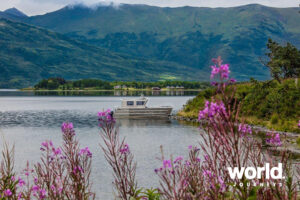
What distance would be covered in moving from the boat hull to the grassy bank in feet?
52.8

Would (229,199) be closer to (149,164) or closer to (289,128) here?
(149,164)

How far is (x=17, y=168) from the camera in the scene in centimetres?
2472

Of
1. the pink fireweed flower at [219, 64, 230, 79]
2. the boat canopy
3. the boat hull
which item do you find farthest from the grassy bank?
the pink fireweed flower at [219, 64, 230, 79]

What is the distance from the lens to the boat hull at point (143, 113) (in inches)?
2525

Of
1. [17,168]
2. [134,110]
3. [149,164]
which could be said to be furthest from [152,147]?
[134,110]

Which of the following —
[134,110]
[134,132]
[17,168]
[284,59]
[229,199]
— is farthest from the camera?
[134,110]

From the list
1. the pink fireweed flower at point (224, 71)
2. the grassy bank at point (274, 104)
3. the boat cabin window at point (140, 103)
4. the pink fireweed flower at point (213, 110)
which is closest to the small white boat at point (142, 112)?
the boat cabin window at point (140, 103)

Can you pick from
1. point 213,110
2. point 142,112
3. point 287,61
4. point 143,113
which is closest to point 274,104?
point 287,61

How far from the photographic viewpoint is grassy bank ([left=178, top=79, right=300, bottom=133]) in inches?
1499

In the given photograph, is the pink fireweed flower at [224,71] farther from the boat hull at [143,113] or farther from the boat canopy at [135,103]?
the boat canopy at [135,103]

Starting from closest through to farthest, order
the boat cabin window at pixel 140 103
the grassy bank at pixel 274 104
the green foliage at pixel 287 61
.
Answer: the grassy bank at pixel 274 104 < the green foliage at pixel 287 61 < the boat cabin window at pixel 140 103

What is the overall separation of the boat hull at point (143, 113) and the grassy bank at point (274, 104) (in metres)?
16.1

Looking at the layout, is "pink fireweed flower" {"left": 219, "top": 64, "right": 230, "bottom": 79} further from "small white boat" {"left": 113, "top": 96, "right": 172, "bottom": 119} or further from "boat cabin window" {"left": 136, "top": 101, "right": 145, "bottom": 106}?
"boat cabin window" {"left": 136, "top": 101, "right": 145, "bottom": 106}

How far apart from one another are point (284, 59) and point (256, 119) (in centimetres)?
1770
